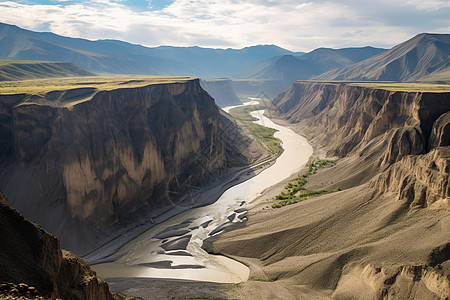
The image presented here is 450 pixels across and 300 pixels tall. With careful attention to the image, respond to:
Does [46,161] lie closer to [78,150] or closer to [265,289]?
[78,150]

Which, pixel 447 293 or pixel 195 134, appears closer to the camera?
pixel 447 293

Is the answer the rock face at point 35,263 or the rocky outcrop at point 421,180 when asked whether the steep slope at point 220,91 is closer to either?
the rocky outcrop at point 421,180

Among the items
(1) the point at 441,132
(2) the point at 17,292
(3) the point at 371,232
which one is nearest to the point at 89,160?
(3) the point at 371,232

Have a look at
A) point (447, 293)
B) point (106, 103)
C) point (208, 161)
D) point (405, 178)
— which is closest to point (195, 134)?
point (208, 161)

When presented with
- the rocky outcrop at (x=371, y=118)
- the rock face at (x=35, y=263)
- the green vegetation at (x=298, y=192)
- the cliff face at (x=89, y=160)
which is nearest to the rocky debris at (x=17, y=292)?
the rock face at (x=35, y=263)

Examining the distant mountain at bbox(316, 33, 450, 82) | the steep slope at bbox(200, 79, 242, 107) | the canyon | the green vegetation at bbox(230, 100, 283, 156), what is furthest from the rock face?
the steep slope at bbox(200, 79, 242, 107)

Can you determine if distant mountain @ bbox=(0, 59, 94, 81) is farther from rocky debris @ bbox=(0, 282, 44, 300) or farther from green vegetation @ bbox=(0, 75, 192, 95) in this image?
rocky debris @ bbox=(0, 282, 44, 300)
